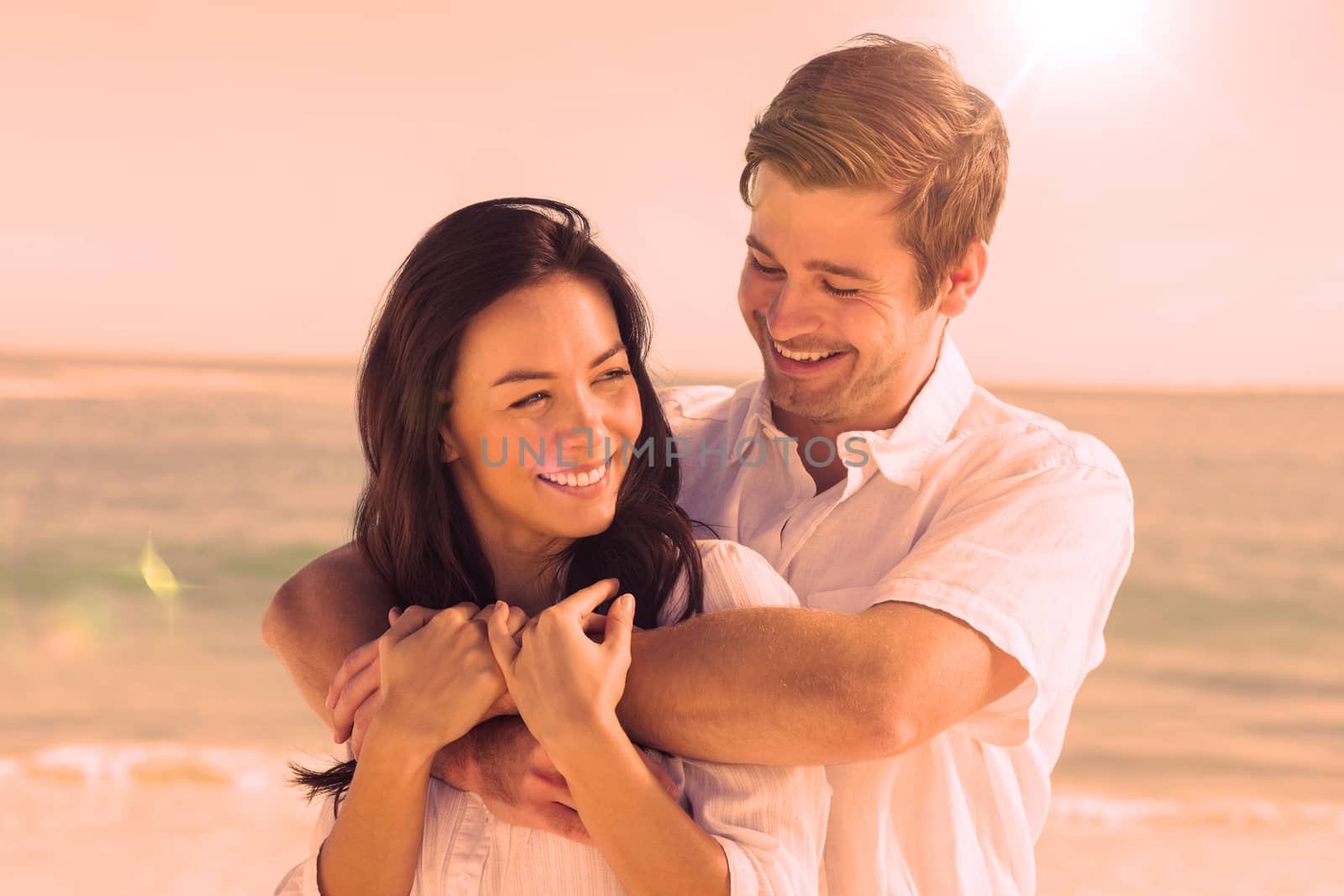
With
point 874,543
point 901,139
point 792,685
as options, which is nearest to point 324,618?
point 792,685

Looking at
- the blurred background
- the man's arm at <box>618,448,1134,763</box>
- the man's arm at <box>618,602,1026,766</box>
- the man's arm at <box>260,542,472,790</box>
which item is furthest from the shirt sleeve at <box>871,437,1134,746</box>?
the blurred background

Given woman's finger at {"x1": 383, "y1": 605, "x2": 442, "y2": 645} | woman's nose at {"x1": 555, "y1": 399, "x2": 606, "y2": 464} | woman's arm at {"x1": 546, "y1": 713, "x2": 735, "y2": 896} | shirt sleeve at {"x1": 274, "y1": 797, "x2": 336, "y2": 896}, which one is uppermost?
woman's nose at {"x1": 555, "y1": 399, "x2": 606, "y2": 464}

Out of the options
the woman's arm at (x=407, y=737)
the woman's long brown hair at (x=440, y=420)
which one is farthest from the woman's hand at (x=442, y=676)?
the woman's long brown hair at (x=440, y=420)

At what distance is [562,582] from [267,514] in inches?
544

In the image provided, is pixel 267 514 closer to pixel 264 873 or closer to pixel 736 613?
pixel 264 873

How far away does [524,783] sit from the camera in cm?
177

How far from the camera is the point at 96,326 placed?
20328 millimetres

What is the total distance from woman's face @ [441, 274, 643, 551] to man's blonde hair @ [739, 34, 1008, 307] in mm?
604

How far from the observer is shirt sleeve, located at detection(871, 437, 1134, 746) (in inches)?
75.6

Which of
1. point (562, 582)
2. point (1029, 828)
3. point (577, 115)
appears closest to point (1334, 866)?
point (1029, 828)

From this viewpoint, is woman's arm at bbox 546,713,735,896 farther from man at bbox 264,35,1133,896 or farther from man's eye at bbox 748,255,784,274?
man's eye at bbox 748,255,784,274

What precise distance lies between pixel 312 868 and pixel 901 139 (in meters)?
1.71

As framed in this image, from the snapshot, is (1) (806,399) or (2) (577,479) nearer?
(2) (577,479)

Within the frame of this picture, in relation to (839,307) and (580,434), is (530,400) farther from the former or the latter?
(839,307)
